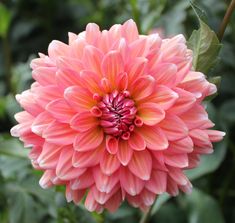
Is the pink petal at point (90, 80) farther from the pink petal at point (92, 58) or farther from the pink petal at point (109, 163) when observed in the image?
the pink petal at point (109, 163)

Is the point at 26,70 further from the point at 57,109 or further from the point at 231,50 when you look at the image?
the point at 57,109

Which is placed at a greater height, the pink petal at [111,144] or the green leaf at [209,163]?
the pink petal at [111,144]

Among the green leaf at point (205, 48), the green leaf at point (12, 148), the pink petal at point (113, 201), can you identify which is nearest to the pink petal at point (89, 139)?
the pink petal at point (113, 201)

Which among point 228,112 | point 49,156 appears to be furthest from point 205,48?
point 228,112

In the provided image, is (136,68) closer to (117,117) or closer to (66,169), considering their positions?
(117,117)

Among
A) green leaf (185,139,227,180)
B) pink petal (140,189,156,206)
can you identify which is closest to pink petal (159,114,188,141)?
pink petal (140,189,156,206)

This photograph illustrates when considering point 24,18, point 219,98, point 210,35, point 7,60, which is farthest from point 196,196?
point 24,18
